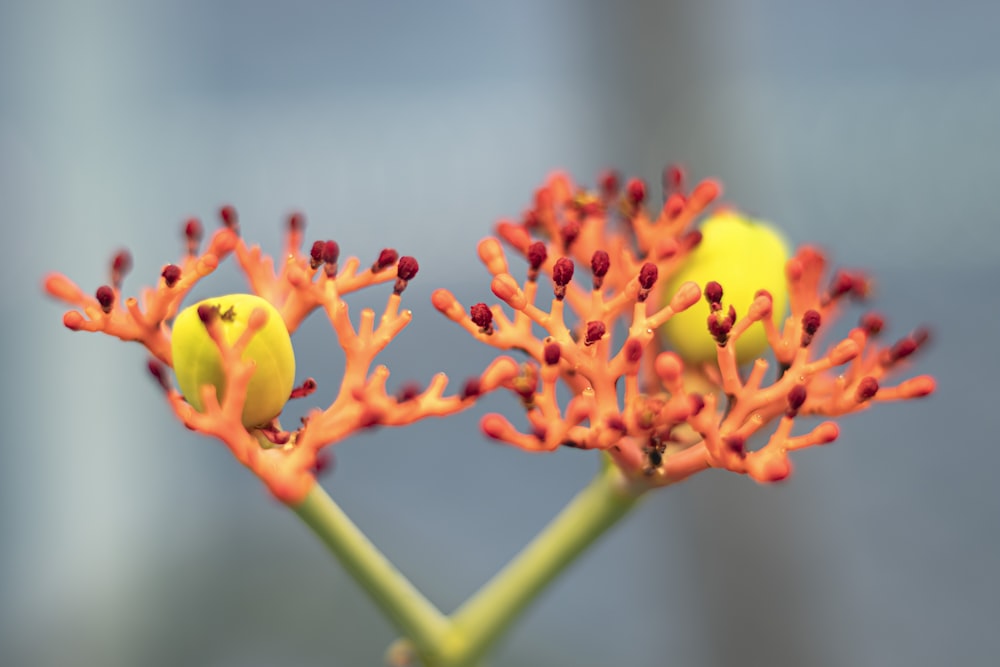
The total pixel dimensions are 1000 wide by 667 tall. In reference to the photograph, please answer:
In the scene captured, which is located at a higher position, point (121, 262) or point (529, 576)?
point (121, 262)

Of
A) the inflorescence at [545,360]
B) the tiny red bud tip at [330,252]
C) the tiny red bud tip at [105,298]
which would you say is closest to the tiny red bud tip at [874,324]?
the inflorescence at [545,360]

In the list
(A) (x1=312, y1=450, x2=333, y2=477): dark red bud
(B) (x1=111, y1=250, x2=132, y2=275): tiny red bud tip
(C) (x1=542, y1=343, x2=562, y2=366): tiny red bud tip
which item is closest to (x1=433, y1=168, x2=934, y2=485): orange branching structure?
(C) (x1=542, y1=343, x2=562, y2=366): tiny red bud tip

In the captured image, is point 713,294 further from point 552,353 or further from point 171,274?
point 171,274

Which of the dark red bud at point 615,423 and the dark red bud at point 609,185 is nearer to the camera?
the dark red bud at point 615,423

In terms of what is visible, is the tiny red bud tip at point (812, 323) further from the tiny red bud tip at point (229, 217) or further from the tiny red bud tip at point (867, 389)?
the tiny red bud tip at point (229, 217)

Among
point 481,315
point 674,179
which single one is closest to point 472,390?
point 481,315
